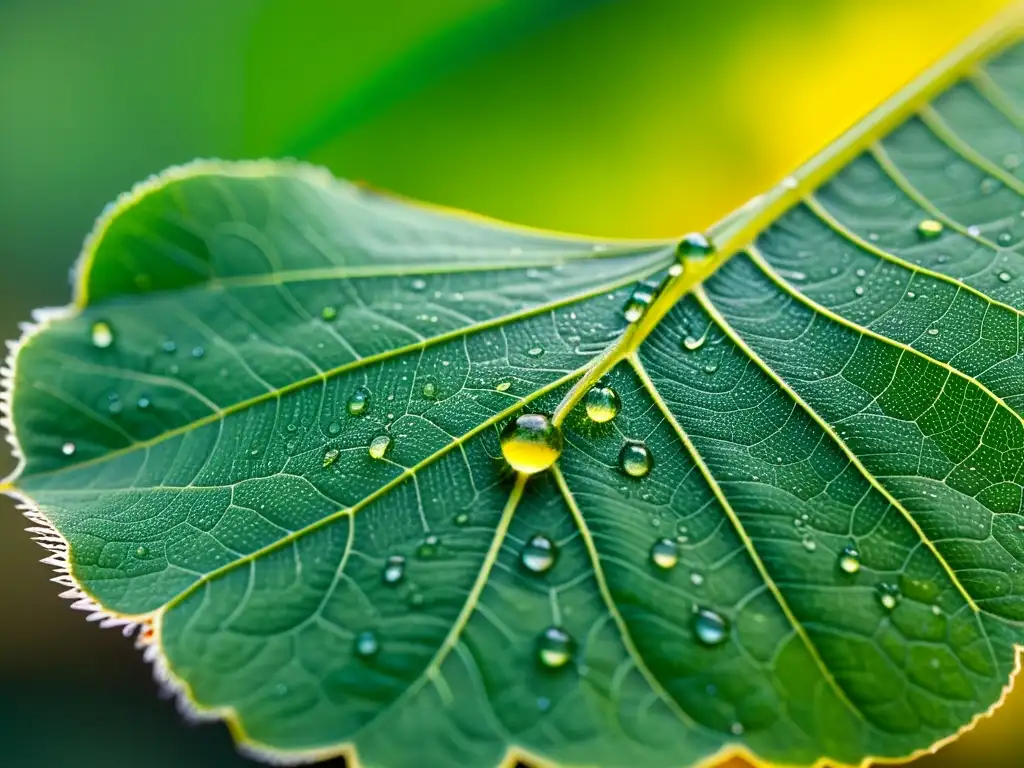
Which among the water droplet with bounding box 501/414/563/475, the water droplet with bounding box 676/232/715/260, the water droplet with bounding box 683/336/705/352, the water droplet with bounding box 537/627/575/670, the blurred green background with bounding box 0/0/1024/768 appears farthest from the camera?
the blurred green background with bounding box 0/0/1024/768

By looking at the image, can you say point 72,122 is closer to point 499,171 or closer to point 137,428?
point 499,171

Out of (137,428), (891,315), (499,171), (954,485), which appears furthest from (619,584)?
(499,171)

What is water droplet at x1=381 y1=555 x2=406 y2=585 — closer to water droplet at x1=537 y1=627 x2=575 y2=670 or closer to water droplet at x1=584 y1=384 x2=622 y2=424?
water droplet at x1=537 y1=627 x2=575 y2=670

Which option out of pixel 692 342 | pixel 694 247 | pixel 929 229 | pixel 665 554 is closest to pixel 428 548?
pixel 665 554

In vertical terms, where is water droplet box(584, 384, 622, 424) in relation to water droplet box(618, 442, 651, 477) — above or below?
above

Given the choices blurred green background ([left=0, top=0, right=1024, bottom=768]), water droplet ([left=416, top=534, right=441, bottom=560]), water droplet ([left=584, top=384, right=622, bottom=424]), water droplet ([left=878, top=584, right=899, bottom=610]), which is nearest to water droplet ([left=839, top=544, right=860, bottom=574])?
water droplet ([left=878, top=584, right=899, bottom=610])

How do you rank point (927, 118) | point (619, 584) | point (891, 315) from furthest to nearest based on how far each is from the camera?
point (927, 118), point (891, 315), point (619, 584)

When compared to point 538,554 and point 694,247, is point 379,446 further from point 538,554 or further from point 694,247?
point 694,247
